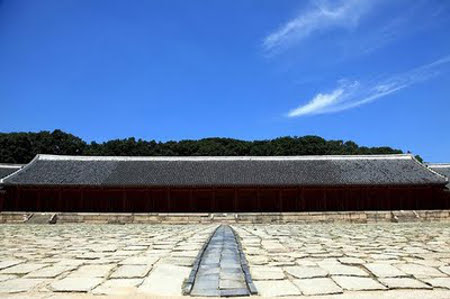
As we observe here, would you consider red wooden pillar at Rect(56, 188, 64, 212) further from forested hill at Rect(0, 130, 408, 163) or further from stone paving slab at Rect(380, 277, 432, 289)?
forested hill at Rect(0, 130, 408, 163)

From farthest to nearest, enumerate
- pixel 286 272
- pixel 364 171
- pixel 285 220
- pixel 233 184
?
pixel 364 171
pixel 233 184
pixel 285 220
pixel 286 272

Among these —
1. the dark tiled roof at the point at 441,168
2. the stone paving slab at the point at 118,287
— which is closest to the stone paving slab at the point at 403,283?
the stone paving slab at the point at 118,287

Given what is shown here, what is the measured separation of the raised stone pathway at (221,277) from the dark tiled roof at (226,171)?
21.0 meters

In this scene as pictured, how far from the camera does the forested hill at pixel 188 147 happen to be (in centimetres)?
5875

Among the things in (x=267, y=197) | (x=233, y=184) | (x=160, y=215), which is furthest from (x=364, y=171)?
(x=160, y=215)

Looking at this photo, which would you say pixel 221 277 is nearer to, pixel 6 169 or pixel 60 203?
pixel 60 203

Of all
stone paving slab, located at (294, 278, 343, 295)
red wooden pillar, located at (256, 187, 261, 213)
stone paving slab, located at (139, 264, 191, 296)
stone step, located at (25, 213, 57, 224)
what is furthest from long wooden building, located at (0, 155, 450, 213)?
stone paving slab, located at (294, 278, 343, 295)

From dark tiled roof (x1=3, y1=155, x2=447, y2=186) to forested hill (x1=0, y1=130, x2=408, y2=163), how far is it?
93.2 ft

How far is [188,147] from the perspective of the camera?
60.7 meters

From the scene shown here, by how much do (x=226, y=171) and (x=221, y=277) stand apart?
24.3 m

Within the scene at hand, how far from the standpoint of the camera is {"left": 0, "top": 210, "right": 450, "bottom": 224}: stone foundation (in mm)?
24391

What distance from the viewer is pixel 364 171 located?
28484 millimetres

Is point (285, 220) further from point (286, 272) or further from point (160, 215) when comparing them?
point (286, 272)

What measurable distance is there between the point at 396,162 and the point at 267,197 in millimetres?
11008
